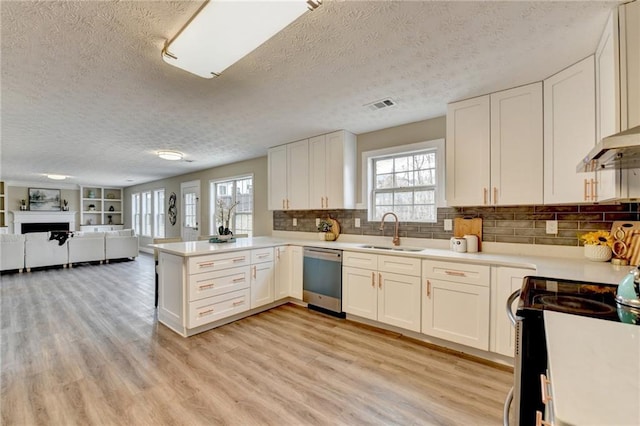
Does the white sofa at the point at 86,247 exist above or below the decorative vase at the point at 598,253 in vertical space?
below

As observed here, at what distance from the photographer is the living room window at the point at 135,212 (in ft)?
31.4

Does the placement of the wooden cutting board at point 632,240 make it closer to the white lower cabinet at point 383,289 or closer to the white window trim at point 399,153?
the white window trim at point 399,153

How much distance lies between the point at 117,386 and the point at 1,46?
2441mm

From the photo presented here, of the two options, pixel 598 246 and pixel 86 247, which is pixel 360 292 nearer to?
pixel 598 246

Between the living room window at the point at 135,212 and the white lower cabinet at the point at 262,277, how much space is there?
26.5ft

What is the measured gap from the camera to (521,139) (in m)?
2.47

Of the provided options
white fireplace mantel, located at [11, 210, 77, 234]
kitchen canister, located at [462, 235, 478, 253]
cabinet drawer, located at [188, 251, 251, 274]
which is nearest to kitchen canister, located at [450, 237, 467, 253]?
kitchen canister, located at [462, 235, 478, 253]

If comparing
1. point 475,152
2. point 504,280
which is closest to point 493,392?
point 504,280

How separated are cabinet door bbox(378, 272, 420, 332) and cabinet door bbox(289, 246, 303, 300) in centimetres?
119

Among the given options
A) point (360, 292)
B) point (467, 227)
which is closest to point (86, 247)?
point (360, 292)

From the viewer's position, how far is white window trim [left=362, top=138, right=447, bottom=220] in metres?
3.19

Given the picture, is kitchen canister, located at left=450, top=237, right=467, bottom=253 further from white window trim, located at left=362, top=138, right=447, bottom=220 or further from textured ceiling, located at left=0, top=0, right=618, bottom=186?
textured ceiling, located at left=0, top=0, right=618, bottom=186

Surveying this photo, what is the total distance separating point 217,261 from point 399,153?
255 cm

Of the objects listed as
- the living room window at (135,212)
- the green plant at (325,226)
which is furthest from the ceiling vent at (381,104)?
the living room window at (135,212)
